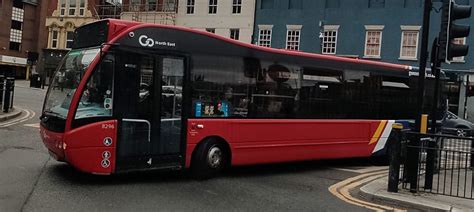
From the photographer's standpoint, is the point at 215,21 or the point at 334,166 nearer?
the point at 334,166

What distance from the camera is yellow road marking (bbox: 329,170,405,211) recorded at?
7707 millimetres

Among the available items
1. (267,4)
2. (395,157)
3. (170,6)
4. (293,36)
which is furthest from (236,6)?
(395,157)

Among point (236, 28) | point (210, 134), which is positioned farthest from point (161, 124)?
point (236, 28)

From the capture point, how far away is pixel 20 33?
71.8 meters

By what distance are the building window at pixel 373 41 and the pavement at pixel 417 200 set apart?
30.1 metres

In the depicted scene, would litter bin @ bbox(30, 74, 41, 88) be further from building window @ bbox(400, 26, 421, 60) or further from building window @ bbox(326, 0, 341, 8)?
building window @ bbox(400, 26, 421, 60)

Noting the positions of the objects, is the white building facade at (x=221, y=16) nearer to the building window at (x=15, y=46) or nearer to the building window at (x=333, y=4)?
the building window at (x=333, y=4)

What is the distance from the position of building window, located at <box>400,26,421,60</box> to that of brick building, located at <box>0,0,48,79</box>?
47598mm

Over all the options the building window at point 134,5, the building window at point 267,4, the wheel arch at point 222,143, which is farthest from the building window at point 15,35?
the wheel arch at point 222,143

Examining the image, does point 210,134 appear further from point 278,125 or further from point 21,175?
point 21,175

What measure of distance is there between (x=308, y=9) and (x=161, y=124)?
33.4m

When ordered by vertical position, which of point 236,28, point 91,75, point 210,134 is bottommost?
point 210,134

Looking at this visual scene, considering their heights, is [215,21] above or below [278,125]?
above

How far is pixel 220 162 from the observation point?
30.8 ft
